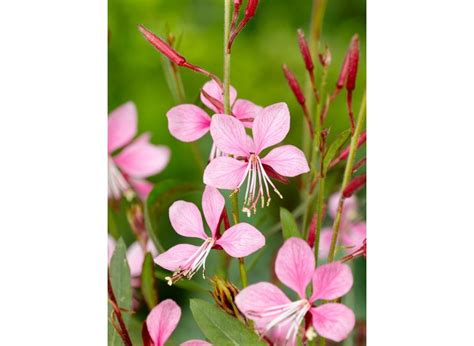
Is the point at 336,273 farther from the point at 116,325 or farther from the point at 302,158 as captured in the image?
the point at 116,325

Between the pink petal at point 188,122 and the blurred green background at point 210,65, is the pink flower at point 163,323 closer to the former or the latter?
the blurred green background at point 210,65

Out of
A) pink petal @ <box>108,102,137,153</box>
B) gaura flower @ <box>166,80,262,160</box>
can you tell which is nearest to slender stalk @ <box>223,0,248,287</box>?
gaura flower @ <box>166,80,262,160</box>

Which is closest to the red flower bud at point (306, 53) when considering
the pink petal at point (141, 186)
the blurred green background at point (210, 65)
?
the blurred green background at point (210, 65)

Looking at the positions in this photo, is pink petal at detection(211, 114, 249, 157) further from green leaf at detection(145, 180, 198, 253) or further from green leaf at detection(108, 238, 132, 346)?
green leaf at detection(108, 238, 132, 346)

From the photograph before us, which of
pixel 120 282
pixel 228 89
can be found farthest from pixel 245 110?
pixel 120 282

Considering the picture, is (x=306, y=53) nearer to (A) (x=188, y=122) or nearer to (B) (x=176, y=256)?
(A) (x=188, y=122)

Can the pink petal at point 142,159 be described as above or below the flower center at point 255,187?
above
